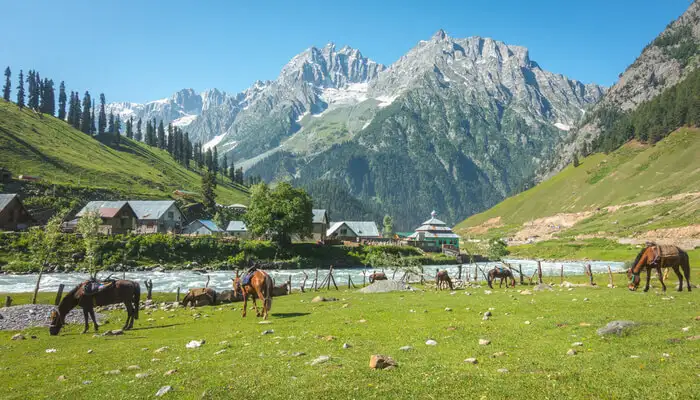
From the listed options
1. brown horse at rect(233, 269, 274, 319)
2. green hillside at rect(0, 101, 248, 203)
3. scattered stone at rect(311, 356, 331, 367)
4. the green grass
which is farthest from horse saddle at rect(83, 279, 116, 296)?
green hillside at rect(0, 101, 248, 203)

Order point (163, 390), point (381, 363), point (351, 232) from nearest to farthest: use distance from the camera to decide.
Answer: point (163, 390), point (381, 363), point (351, 232)

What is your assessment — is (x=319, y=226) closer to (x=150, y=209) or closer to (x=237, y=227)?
(x=237, y=227)

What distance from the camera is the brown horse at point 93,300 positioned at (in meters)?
22.8

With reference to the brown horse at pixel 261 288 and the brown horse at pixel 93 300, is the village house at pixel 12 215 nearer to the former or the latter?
the brown horse at pixel 93 300

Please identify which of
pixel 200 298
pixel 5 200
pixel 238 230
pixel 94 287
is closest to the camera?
pixel 94 287

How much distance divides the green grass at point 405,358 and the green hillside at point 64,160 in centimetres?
14594

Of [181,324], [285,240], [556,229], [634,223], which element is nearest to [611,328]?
[181,324]

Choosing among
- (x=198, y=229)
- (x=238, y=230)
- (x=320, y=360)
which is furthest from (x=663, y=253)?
(x=238, y=230)

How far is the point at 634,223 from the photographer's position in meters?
126

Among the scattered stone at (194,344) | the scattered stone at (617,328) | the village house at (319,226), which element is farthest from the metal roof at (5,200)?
the scattered stone at (617,328)

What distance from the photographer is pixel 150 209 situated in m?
115

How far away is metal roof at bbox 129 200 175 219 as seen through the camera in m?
113

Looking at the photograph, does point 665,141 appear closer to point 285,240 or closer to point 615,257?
point 615,257

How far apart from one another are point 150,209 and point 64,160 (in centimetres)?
7122
